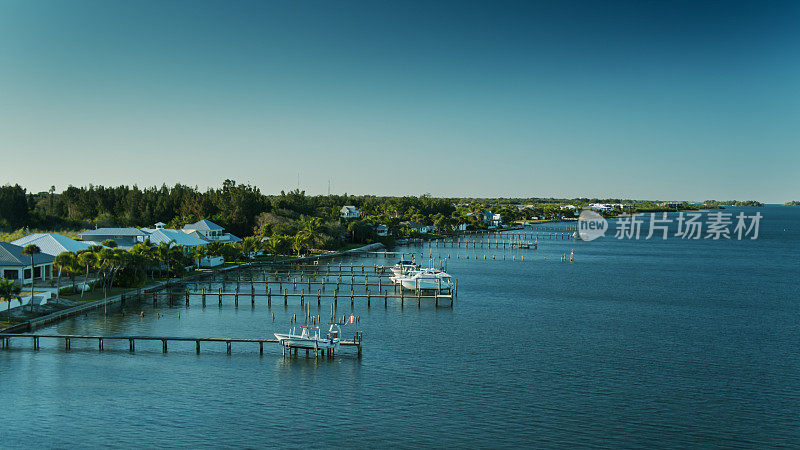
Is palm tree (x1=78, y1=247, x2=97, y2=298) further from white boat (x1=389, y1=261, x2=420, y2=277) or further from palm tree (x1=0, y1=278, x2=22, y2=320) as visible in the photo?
white boat (x1=389, y1=261, x2=420, y2=277)

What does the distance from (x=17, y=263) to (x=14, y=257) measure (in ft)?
2.64

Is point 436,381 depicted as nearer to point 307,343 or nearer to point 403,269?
point 307,343

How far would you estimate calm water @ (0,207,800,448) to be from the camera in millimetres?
29266

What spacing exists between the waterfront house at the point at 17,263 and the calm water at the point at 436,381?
889cm

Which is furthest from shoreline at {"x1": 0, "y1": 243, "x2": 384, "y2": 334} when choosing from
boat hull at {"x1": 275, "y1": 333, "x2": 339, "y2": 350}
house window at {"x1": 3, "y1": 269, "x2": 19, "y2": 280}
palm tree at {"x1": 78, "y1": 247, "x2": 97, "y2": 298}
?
boat hull at {"x1": 275, "y1": 333, "x2": 339, "y2": 350}

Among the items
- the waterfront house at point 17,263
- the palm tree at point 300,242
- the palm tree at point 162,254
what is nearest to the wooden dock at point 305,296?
the palm tree at point 162,254

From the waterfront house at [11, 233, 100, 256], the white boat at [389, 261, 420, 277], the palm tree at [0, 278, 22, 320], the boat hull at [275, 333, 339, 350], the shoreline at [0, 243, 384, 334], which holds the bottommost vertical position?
the boat hull at [275, 333, 339, 350]

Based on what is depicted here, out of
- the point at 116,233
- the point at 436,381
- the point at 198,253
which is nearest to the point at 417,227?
the point at 198,253

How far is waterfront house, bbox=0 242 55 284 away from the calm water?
8894 mm

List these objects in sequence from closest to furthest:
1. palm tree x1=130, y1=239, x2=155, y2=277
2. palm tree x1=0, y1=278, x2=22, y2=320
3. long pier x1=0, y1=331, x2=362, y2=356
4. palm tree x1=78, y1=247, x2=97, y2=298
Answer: long pier x1=0, y1=331, x2=362, y2=356
palm tree x1=0, y1=278, x2=22, y2=320
palm tree x1=78, y1=247, x2=97, y2=298
palm tree x1=130, y1=239, x2=155, y2=277

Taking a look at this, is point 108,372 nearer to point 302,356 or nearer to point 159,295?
point 302,356

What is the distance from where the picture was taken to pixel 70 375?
36688mm

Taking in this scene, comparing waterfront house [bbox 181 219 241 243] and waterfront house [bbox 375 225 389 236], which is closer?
waterfront house [bbox 181 219 241 243]

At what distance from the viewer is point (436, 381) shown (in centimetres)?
3694
